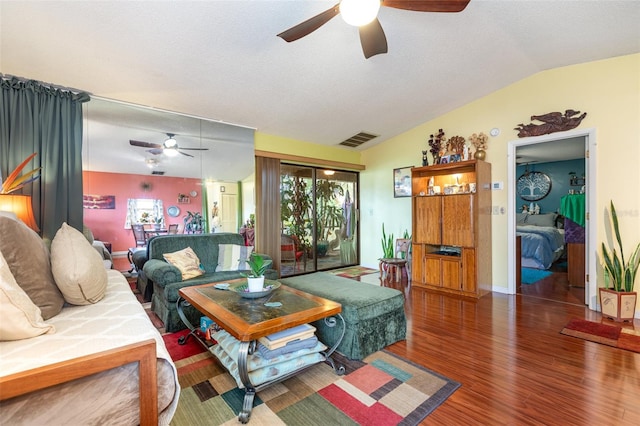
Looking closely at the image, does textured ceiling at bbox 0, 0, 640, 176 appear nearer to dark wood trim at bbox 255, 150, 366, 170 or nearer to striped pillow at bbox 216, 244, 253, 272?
dark wood trim at bbox 255, 150, 366, 170

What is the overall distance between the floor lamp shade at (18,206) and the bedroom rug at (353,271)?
413 cm

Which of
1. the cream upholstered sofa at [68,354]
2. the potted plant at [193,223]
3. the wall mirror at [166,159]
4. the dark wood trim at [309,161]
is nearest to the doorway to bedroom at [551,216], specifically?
the dark wood trim at [309,161]

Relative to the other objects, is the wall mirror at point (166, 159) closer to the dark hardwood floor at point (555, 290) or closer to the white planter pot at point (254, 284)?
the white planter pot at point (254, 284)

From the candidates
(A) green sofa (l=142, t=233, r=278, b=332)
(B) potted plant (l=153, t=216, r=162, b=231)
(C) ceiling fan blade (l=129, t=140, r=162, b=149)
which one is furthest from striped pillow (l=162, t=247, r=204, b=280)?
(C) ceiling fan blade (l=129, t=140, r=162, b=149)

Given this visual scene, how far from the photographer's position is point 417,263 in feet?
15.3

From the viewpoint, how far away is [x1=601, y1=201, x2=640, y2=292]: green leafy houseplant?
10.3 feet

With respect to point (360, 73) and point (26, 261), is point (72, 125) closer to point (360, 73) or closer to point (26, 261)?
point (26, 261)

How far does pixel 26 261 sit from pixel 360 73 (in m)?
3.35

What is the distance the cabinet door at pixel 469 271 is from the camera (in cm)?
399

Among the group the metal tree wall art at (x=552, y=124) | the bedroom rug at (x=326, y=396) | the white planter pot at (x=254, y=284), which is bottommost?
the bedroom rug at (x=326, y=396)

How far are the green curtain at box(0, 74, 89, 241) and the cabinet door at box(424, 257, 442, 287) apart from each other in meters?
4.57

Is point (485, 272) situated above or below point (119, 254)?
below

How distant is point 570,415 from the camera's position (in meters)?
1.68

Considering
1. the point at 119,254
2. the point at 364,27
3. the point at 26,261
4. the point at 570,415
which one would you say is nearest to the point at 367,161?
the point at 364,27
